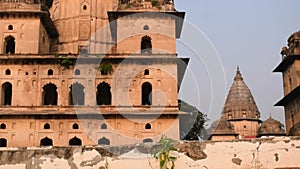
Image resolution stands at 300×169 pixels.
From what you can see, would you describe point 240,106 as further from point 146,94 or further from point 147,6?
point 146,94

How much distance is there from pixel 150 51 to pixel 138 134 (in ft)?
18.2

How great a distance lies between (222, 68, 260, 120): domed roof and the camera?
184ft

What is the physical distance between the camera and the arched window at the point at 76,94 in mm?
29567

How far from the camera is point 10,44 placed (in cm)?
3228

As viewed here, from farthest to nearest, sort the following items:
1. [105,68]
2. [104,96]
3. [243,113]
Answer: [243,113]
[104,96]
[105,68]

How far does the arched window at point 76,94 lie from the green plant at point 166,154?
21.7 metres

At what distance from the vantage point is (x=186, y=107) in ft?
127

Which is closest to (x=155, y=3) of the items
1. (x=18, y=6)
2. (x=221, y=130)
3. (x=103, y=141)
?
(x=18, y=6)

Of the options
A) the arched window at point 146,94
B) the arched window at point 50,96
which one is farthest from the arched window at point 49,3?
the arched window at point 146,94

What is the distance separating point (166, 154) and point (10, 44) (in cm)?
2611

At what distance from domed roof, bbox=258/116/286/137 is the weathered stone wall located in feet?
134

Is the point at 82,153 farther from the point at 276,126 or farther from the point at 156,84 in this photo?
the point at 276,126

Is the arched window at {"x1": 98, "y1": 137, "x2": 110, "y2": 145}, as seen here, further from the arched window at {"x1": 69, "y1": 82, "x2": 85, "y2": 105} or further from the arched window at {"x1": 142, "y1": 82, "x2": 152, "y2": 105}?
the arched window at {"x1": 142, "y1": 82, "x2": 152, "y2": 105}

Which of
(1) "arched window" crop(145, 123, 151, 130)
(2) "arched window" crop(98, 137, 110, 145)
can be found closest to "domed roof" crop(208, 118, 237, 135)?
(1) "arched window" crop(145, 123, 151, 130)
